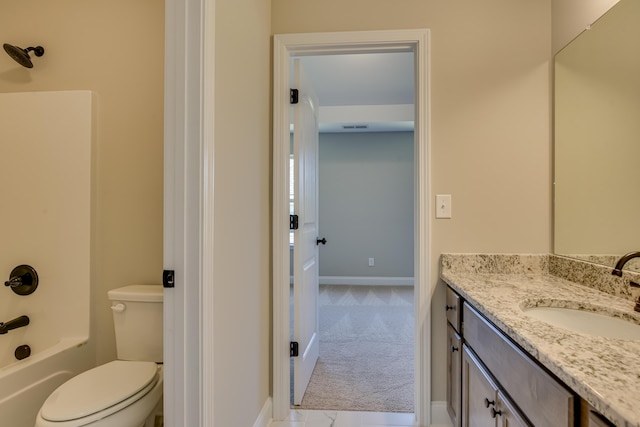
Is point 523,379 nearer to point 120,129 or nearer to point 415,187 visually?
point 415,187

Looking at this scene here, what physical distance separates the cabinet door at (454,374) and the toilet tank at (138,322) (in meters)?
1.41

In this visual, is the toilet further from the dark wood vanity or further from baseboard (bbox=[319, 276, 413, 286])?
baseboard (bbox=[319, 276, 413, 286])

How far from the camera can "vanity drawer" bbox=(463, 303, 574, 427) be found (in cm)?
69

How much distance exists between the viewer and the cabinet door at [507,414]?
0.87 metres

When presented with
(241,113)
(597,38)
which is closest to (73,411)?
(241,113)

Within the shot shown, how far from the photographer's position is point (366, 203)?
515 centimetres

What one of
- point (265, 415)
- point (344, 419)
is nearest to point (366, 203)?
point (344, 419)

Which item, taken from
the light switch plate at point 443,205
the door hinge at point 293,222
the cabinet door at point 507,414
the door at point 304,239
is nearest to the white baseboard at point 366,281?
the door at point 304,239

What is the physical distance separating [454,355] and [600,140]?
1134 millimetres

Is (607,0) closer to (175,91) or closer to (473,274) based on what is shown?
(473,274)

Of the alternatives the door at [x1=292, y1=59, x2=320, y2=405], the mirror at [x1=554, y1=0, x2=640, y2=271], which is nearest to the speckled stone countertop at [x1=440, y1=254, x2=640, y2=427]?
the mirror at [x1=554, y1=0, x2=640, y2=271]

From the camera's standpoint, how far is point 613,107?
1.29 metres

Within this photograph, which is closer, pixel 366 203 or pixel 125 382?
pixel 125 382

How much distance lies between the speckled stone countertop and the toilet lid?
4.47 feet
